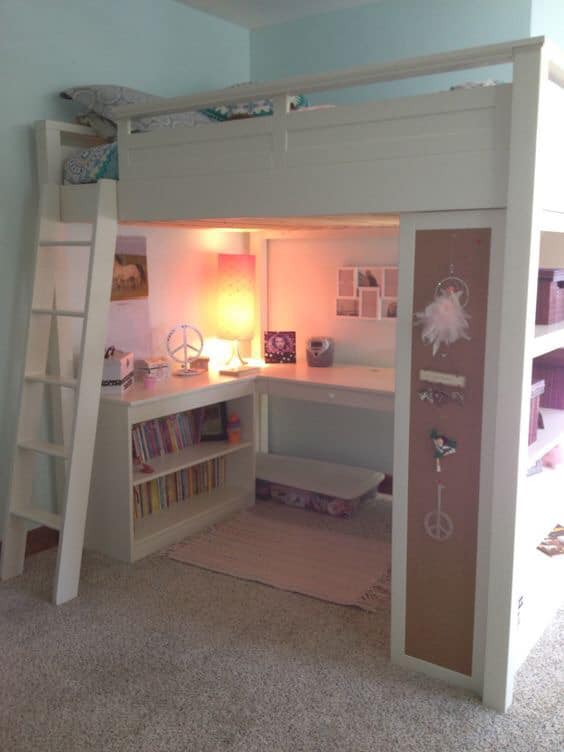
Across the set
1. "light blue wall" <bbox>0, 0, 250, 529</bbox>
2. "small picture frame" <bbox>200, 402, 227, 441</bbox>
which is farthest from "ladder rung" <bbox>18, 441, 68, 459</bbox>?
"small picture frame" <bbox>200, 402, 227, 441</bbox>

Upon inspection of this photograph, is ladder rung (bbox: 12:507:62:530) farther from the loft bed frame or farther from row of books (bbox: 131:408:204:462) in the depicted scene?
the loft bed frame

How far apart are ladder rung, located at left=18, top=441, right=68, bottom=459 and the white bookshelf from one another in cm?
25

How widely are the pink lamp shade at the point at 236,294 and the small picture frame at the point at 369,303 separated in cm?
56

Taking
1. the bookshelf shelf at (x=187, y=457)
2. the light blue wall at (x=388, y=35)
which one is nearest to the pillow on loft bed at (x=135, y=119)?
the light blue wall at (x=388, y=35)

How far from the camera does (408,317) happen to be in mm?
2123

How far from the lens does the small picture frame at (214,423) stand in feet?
11.9

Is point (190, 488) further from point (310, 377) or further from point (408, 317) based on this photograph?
point (408, 317)

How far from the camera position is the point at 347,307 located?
12.4 ft

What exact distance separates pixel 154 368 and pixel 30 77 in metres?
1.31

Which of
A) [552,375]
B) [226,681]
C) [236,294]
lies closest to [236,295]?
[236,294]

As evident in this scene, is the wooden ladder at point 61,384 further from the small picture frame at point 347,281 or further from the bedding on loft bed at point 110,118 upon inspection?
the small picture frame at point 347,281

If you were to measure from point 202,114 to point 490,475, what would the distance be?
1.73 meters

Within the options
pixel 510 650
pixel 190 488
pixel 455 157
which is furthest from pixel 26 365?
pixel 510 650

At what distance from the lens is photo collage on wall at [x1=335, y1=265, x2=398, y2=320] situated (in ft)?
11.9
